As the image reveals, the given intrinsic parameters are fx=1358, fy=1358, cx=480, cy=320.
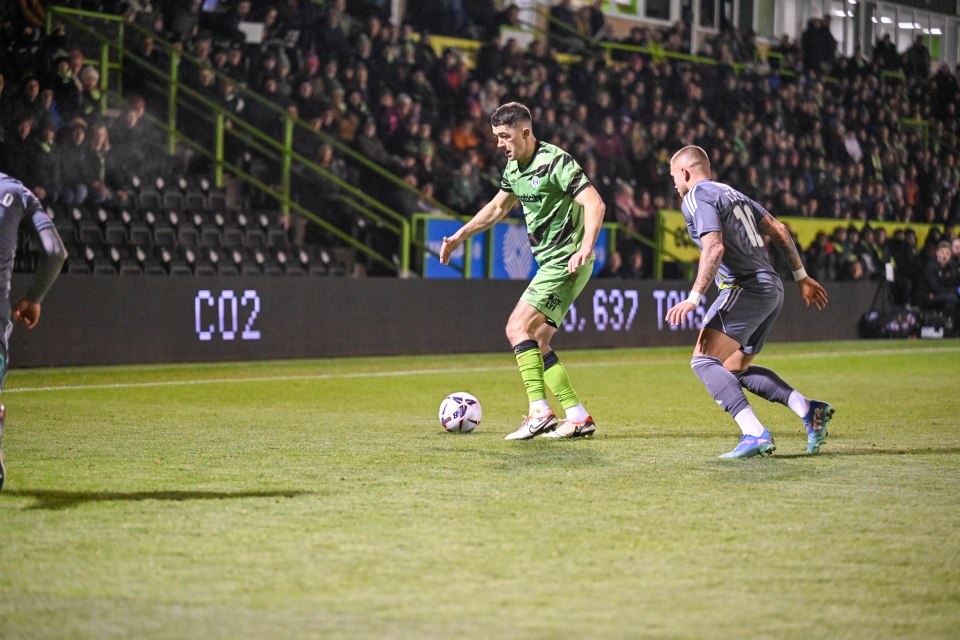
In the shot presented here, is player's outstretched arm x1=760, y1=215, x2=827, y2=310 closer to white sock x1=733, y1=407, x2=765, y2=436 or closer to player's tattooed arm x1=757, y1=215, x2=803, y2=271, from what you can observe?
player's tattooed arm x1=757, y1=215, x2=803, y2=271

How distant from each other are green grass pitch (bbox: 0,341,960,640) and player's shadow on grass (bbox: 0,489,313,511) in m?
0.02

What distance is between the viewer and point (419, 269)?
66.9ft

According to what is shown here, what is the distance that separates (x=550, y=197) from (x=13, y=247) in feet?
13.1

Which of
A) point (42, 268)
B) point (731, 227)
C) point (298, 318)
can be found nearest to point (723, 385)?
point (731, 227)

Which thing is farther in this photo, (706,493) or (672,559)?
(706,493)

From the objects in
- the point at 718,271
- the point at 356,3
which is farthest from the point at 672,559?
the point at 356,3

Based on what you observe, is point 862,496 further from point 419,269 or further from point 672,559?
point 419,269

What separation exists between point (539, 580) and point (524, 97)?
20378mm

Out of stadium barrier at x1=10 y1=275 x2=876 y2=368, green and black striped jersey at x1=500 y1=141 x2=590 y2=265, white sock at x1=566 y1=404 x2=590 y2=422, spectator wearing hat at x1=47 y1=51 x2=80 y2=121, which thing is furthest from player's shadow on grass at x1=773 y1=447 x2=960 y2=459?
spectator wearing hat at x1=47 y1=51 x2=80 y2=121

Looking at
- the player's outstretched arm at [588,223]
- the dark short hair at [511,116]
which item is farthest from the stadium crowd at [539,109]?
the player's outstretched arm at [588,223]

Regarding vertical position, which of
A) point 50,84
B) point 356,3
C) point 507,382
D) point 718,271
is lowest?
point 507,382

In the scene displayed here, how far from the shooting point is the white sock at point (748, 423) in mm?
8180

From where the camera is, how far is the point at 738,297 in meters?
8.38

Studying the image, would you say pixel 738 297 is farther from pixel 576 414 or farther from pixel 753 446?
pixel 576 414
